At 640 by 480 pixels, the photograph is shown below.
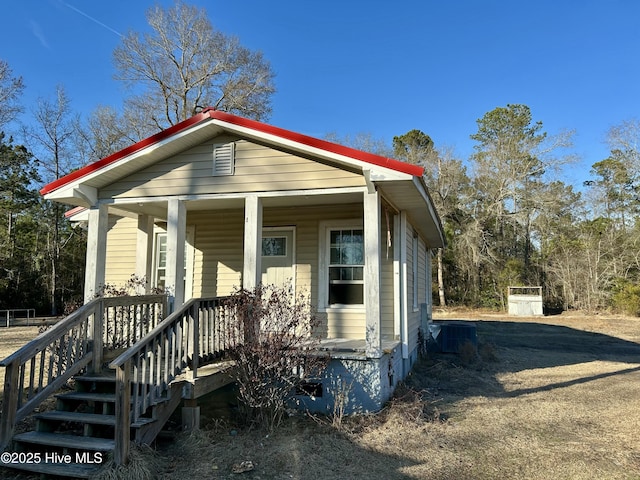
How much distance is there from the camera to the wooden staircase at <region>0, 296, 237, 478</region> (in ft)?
13.4

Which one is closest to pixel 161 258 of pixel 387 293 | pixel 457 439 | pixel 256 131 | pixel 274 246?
pixel 274 246

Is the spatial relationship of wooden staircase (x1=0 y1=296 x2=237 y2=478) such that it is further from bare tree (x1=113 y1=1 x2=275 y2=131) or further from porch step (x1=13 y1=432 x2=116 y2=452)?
bare tree (x1=113 y1=1 x2=275 y2=131)

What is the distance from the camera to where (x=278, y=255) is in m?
8.34

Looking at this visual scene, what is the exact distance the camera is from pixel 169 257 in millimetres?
6633

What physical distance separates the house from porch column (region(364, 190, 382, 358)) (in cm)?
1

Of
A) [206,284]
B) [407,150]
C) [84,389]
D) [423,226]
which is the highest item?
[407,150]

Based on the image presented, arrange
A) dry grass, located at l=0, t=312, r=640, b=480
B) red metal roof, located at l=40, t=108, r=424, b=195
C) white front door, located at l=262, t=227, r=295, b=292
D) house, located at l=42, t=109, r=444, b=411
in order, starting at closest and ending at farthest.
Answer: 1. dry grass, located at l=0, t=312, r=640, b=480
2. red metal roof, located at l=40, t=108, r=424, b=195
3. house, located at l=42, t=109, r=444, b=411
4. white front door, located at l=262, t=227, r=295, b=292

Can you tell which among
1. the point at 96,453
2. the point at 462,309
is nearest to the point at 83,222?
the point at 96,453

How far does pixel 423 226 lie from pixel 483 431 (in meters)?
5.43

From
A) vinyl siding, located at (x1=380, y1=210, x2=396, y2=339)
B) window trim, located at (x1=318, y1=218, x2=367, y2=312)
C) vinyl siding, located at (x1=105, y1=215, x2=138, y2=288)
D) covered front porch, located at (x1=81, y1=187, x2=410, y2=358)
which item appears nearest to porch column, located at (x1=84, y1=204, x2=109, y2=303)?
covered front porch, located at (x1=81, y1=187, x2=410, y2=358)

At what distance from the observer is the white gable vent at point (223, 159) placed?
6598mm

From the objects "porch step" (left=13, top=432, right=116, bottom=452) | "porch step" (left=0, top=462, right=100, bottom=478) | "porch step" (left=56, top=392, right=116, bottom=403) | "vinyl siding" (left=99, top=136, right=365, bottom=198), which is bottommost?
"porch step" (left=0, top=462, right=100, bottom=478)

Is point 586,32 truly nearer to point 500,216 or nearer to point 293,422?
point 293,422

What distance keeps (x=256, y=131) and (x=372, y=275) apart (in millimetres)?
2663
